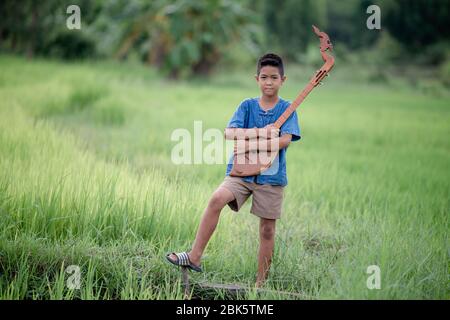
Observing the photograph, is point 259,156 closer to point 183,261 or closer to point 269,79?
point 269,79

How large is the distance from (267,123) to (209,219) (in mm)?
545

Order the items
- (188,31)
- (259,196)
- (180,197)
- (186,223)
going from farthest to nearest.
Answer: (188,31), (180,197), (186,223), (259,196)

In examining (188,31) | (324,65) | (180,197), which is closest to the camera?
(324,65)

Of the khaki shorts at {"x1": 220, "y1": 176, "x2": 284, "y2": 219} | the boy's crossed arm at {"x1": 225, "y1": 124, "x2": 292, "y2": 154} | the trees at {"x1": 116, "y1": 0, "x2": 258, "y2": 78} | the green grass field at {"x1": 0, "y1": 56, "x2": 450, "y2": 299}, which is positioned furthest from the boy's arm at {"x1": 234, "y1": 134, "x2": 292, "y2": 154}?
the trees at {"x1": 116, "y1": 0, "x2": 258, "y2": 78}

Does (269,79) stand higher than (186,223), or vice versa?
(269,79)

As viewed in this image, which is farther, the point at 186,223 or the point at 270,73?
the point at 186,223

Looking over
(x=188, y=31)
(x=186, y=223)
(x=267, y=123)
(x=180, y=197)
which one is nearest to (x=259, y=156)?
(x=267, y=123)

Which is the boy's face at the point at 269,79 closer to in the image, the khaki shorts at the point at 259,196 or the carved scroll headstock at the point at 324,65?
the carved scroll headstock at the point at 324,65

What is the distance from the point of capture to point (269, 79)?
256cm

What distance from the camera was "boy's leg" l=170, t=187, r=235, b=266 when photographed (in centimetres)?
251

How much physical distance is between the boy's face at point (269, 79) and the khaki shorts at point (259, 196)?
0.44 m

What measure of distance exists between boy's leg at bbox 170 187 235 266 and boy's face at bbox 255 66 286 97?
20.0 inches

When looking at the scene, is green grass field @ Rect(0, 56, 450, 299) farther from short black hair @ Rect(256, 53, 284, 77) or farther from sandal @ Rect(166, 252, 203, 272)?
short black hair @ Rect(256, 53, 284, 77)

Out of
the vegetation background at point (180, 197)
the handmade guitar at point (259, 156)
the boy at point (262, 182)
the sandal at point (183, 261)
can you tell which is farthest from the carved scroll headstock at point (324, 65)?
the sandal at point (183, 261)
